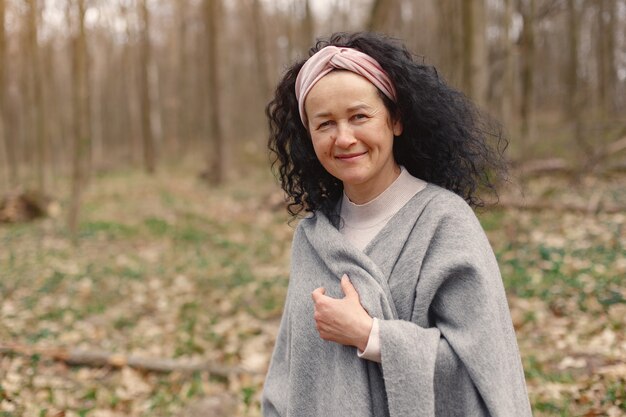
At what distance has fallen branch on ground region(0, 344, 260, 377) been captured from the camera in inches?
166

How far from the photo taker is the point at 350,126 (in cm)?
157

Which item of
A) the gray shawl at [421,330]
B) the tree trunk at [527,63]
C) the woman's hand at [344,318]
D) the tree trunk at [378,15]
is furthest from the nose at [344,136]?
the tree trunk at [527,63]

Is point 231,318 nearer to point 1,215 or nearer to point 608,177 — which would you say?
point 1,215

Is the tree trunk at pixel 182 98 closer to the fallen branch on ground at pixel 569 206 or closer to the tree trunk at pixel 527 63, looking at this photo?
the tree trunk at pixel 527 63

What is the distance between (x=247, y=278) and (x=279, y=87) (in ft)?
16.1

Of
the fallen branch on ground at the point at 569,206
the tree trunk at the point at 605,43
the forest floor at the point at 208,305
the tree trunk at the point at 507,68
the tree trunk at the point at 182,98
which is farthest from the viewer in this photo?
the tree trunk at the point at 182,98

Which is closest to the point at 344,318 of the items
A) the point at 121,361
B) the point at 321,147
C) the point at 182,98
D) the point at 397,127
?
the point at 321,147

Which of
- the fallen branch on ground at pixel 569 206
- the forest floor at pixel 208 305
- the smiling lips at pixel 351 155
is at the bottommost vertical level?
the forest floor at pixel 208 305

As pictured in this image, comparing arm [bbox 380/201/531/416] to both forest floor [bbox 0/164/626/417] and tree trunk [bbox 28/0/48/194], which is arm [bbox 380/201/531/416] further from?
tree trunk [bbox 28/0/48/194]

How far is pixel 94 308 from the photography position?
5754 millimetres

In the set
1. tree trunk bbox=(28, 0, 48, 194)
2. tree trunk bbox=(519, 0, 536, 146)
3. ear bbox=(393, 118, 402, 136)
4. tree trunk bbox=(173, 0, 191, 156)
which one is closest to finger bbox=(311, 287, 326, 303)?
ear bbox=(393, 118, 402, 136)

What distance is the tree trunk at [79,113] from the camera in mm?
8029

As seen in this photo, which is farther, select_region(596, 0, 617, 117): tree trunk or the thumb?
select_region(596, 0, 617, 117): tree trunk

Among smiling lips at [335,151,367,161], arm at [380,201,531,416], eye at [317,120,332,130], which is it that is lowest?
arm at [380,201,531,416]
